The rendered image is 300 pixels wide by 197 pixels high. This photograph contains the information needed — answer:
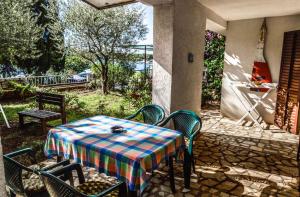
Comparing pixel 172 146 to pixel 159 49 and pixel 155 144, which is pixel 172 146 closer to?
pixel 155 144

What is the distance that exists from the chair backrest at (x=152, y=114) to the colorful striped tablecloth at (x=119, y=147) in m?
0.72

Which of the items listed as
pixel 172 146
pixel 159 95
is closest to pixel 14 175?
pixel 172 146

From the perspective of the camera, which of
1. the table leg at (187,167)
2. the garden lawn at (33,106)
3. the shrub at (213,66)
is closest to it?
the table leg at (187,167)

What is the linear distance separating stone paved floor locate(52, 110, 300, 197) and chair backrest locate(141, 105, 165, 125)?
79 cm

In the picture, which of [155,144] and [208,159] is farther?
[208,159]

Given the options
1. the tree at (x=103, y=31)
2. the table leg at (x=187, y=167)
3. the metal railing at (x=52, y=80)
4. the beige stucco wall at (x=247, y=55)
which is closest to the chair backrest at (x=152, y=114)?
the table leg at (x=187, y=167)

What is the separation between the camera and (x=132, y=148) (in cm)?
241

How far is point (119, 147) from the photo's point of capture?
2418 millimetres

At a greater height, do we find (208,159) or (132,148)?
(132,148)

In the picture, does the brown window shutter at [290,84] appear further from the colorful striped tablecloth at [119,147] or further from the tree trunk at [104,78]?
the tree trunk at [104,78]

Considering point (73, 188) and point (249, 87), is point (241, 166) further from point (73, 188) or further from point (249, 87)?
point (73, 188)

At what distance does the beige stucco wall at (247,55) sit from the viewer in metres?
6.14

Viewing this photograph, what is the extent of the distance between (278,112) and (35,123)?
633cm

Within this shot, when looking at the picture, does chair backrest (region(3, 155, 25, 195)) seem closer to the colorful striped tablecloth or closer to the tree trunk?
the colorful striped tablecloth
